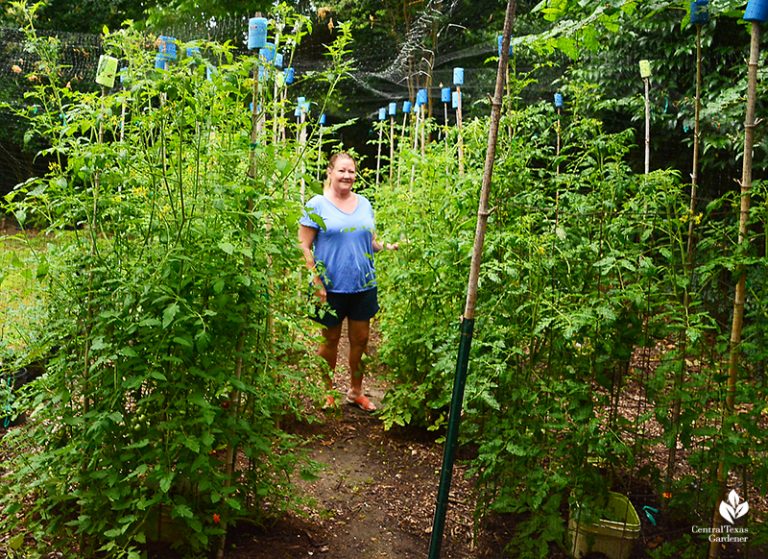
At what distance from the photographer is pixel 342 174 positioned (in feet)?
11.7

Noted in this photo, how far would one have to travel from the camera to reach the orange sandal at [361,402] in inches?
155

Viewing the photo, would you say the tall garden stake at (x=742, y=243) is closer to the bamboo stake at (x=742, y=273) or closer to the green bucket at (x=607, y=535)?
the bamboo stake at (x=742, y=273)

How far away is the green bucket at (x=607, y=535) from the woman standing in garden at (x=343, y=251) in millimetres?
1724

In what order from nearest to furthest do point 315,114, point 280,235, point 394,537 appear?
1. point 280,235
2. point 394,537
3. point 315,114

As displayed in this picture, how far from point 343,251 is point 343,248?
2cm

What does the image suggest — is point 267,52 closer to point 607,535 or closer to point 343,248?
point 343,248

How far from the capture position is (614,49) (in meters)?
6.23

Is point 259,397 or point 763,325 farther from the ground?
point 763,325

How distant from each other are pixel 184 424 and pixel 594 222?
1548 millimetres

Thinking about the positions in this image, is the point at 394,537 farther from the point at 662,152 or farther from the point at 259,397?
the point at 662,152

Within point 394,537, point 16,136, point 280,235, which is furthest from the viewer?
point 16,136

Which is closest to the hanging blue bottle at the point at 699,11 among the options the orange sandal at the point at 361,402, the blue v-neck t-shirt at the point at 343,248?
the blue v-neck t-shirt at the point at 343,248

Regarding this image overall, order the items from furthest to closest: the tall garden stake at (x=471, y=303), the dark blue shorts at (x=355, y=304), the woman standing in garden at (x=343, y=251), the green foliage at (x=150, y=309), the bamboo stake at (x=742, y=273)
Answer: the dark blue shorts at (x=355, y=304) → the woman standing in garden at (x=343, y=251) → the bamboo stake at (x=742, y=273) → the green foliage at (x=150, y=309) → the tall garden stake at (x=471, y=303)

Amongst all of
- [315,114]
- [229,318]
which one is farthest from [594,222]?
Answer: [315,114]
